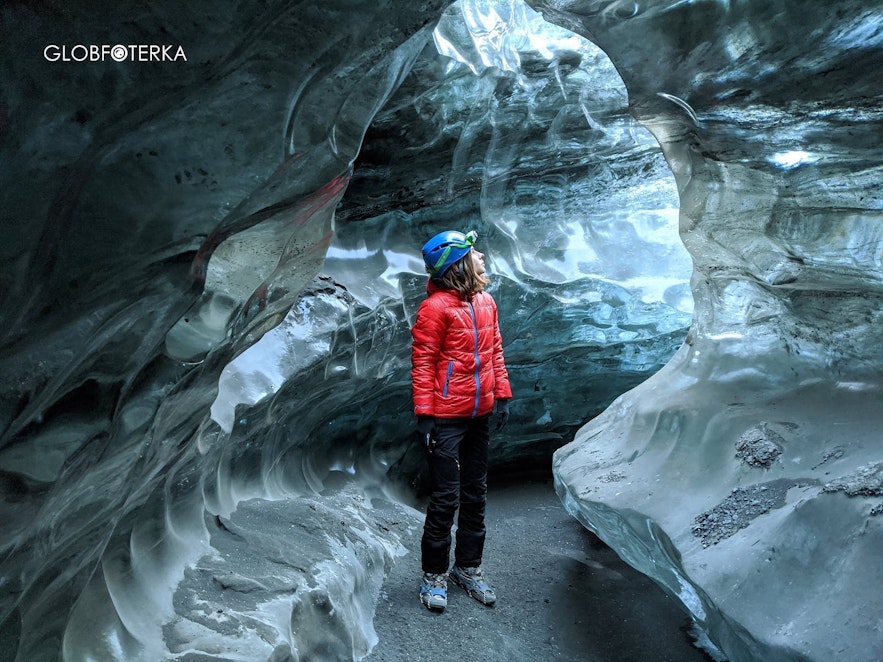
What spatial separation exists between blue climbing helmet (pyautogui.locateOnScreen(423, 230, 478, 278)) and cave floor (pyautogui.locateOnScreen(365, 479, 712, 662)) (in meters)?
1.51

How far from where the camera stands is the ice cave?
1.86m

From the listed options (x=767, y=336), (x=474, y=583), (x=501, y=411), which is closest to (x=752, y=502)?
(x=767, y=336)

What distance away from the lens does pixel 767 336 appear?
3439mm

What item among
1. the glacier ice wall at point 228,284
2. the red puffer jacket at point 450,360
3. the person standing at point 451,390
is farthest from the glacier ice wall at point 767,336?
the glacier ice wall at point 228,284

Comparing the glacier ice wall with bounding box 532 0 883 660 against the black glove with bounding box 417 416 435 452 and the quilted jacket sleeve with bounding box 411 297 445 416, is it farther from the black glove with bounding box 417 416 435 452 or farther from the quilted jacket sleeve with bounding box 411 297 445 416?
the quilted jacket sleeve with bounding box 411 297 445 416

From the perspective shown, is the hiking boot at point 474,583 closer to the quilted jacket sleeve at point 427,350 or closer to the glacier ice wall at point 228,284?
the glacier ice wall at point 228,284

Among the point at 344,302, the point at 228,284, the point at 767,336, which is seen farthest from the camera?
the point at 344,302

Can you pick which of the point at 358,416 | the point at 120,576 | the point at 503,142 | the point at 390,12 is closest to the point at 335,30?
the point at 390,12

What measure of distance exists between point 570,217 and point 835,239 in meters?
3.06

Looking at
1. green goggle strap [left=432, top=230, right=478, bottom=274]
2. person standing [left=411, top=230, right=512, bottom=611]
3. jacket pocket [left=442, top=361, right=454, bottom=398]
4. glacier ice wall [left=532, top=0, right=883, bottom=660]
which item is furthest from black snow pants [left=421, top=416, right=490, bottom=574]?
green goggle strap [left=432, top=230, right=478, bottom=274]

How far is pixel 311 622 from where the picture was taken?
3057 millimetres

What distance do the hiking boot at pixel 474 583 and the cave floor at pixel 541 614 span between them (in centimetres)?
4

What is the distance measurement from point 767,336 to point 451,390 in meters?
1.34

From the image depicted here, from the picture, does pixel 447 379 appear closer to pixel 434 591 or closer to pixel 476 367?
pixel 476 367
